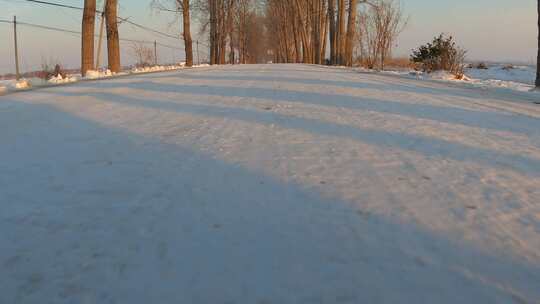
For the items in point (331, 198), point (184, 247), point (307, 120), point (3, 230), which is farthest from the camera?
point (307, 120)

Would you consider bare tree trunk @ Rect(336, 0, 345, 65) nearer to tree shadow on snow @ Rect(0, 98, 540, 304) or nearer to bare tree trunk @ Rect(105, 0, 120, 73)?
bare tree trunk @ Rect(105, 0, 120, 73)

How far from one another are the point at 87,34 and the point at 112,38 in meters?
1.41

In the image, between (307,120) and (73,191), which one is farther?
(307,120)

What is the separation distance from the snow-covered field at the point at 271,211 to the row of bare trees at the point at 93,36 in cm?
921

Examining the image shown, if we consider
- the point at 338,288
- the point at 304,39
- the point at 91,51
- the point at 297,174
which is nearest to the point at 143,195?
the point at 297,174

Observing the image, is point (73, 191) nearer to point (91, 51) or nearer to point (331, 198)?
point (331, 198)

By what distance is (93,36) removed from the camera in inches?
504

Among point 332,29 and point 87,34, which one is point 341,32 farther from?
point 87,34

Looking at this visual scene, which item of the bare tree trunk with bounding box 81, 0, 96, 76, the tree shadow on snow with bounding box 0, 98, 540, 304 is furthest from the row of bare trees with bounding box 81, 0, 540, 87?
the tree shadow on snow with bounding box 0, 98, 540, 304

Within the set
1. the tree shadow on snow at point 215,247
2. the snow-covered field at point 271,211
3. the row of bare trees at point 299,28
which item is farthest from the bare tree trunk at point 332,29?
the tree shadow on snow at point 215,247

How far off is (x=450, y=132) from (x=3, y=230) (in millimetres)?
3689

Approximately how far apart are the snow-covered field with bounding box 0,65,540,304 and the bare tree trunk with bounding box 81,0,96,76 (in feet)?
30.1

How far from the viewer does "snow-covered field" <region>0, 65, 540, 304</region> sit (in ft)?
5.28

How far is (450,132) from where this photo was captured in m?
3.92
